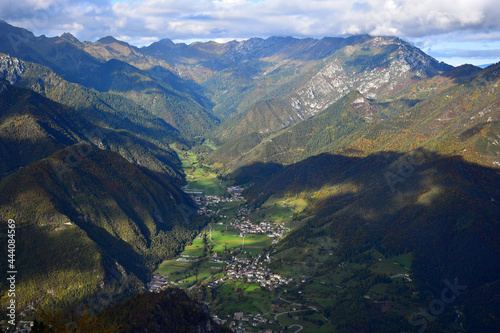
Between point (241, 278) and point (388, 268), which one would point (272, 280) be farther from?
point (388, 268)

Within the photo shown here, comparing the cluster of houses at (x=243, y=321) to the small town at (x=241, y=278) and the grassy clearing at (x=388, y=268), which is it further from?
the grassy clearing at (x=388, y=268)

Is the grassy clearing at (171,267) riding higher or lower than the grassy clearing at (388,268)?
lower

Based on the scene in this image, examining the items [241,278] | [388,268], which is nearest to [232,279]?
[241,278]

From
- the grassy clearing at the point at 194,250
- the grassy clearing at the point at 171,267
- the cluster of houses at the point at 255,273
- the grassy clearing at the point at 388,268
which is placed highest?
A: the grassy clearing at the point at 388,268

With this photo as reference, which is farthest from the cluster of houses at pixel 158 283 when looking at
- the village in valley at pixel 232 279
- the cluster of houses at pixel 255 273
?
the cluster of houses at pixel 255 273

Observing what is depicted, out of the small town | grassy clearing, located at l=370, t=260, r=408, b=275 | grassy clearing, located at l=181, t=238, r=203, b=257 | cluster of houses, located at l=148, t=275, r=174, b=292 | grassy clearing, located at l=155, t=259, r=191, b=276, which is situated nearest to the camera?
the small town

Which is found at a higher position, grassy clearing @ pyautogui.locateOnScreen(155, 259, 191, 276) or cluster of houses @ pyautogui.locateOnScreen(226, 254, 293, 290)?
cluster of houses @ pyautogui.locateOnScreen(226, 254, 293, 290)

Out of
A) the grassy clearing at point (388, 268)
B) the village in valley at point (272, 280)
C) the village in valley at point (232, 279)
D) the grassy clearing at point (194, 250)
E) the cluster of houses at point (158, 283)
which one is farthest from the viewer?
the grassy clearing at point (194, 250)

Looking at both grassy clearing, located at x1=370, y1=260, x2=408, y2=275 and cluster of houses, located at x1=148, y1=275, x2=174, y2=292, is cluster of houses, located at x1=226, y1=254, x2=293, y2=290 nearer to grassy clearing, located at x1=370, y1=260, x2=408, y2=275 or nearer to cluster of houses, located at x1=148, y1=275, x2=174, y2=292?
cluster of houses, located at x1=148, y1=275, x2=174, y2=292

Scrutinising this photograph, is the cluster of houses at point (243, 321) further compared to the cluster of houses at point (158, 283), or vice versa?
the cluster of houses at point (158, 283)

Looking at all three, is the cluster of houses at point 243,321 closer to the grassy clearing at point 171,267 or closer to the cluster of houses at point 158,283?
the cluster of houses at point 158,283

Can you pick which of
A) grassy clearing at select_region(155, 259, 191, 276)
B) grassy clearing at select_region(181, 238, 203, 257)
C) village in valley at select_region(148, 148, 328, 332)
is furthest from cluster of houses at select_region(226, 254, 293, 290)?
grassy clearing at select_region(181, 238, 203, 257)

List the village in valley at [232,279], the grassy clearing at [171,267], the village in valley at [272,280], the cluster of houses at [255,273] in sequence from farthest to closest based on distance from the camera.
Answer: the grassy clearing at [171,267] → the cluster of houses at [255,273] → the village in valley at [272,280] → the village in valley at [232,279]
